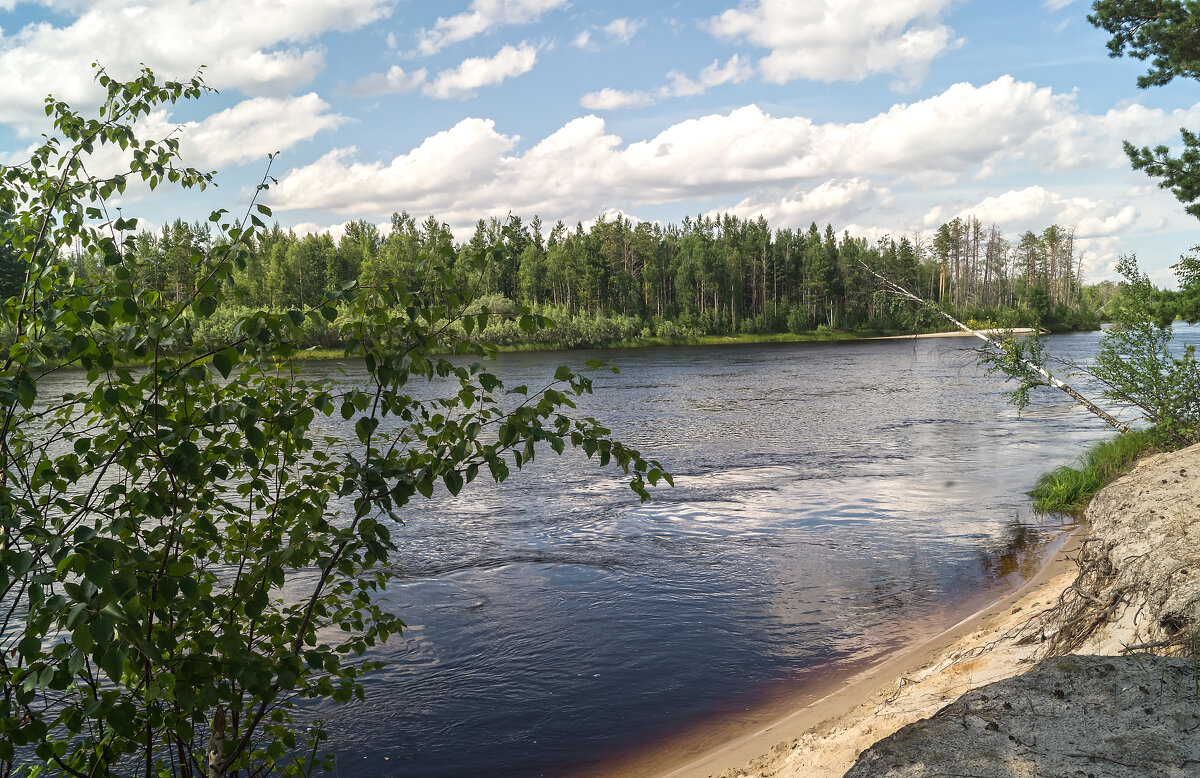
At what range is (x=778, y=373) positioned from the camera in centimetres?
5344

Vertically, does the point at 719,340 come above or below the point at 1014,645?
above

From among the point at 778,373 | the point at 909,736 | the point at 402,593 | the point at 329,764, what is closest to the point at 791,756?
the point at 909,736

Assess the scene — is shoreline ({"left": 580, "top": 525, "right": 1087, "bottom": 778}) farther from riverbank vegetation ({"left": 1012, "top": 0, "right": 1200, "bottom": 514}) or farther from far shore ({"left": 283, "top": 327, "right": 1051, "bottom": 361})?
far shore ({"left": 283, "top": 327, "right": 1051, "bottom": 361})

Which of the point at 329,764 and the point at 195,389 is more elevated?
the point at 195,389

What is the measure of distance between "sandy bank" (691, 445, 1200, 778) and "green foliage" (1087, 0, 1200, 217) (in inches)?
387

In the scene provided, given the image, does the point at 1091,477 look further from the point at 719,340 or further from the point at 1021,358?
the point at 719,340

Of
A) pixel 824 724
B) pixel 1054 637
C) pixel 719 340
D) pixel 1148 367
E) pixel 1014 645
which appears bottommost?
pixel 824 724

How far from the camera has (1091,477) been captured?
16.5 metres

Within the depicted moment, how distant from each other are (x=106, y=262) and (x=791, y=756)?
239 inches

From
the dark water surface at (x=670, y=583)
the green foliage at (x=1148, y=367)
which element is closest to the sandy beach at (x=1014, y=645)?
the dark water surface at (x=670, y=583)

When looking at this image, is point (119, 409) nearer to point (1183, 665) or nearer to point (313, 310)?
point (313, 310)

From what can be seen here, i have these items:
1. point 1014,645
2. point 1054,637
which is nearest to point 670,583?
point 1014,645

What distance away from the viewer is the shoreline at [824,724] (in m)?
6.45

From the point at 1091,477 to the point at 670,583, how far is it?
9770mm
